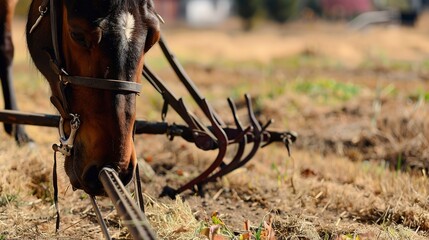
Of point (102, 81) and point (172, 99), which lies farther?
point (172, 99)

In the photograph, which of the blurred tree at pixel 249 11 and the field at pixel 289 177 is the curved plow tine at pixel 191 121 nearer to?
the field at pixel 289 177

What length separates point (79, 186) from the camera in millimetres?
→ 3629

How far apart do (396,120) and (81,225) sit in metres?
4.64

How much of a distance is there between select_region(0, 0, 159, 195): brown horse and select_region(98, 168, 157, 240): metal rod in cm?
8

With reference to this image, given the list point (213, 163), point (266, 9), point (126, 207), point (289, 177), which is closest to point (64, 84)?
point (126, 207)

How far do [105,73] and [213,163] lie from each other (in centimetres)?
195

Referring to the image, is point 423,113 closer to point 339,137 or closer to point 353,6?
point 339,137

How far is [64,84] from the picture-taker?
3652 mm

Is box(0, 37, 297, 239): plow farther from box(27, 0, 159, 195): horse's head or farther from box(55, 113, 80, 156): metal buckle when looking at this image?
box(27, 0, 159, 195): horse's head

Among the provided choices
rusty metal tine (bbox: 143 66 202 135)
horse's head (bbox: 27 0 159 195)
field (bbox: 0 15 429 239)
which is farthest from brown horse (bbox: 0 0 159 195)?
rusty metal tine (bbox: 143 66 202 135)

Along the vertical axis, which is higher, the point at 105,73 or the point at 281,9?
the point at 105,73

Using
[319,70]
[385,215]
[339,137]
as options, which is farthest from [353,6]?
[385,215]

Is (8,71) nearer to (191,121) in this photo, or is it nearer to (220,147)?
(191,121)

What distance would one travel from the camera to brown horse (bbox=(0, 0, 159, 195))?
3.41 metres
